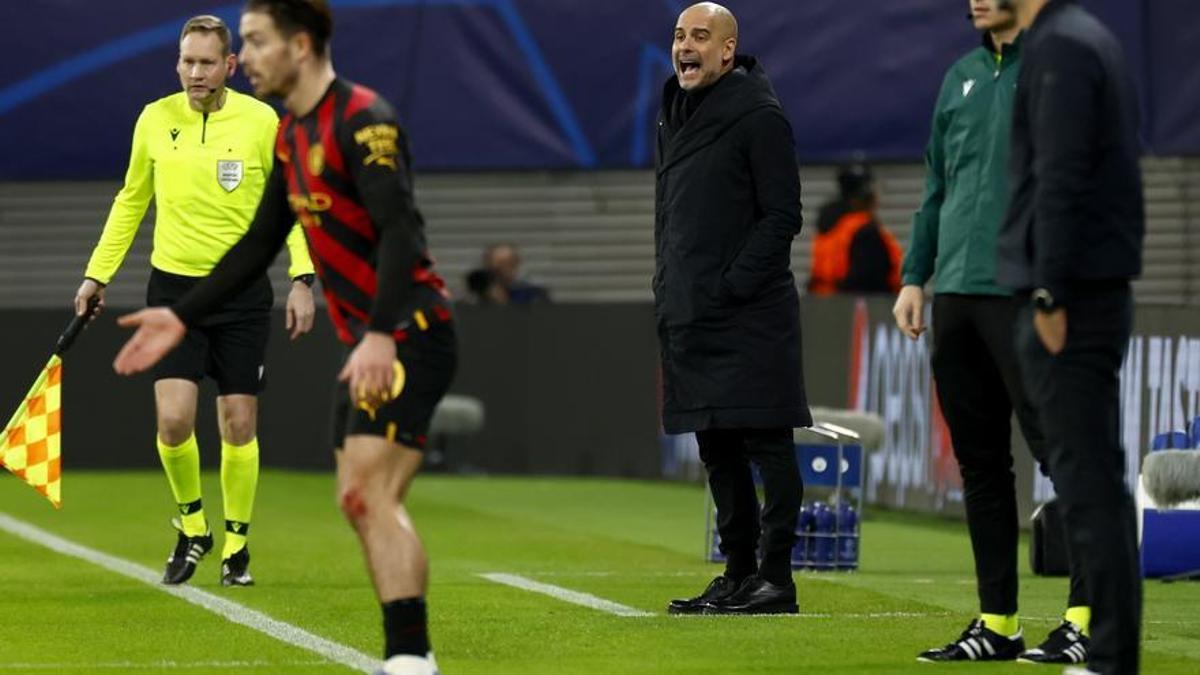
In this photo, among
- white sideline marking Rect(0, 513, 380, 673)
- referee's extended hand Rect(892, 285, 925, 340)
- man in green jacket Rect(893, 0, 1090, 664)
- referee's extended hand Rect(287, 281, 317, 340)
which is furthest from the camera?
referee's extended hand Rect(287, 281, 317, 340)

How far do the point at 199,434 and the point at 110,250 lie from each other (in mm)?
9450

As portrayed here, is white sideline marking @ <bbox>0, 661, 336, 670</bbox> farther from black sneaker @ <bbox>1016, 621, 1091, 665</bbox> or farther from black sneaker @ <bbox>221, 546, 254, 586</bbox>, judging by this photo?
black sneaker @ <bbox>221, 546, 254, 586</bbox>

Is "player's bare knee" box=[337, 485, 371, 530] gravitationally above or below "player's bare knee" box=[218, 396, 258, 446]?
above

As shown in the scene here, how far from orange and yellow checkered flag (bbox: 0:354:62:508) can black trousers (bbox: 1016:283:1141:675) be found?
511 centimetres

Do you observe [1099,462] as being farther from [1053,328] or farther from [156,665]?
[156,665]

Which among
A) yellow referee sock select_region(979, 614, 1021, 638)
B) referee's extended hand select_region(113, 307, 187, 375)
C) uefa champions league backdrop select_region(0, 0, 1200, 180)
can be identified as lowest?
yellow referee sock select_region(979, 614, 1021, 638)

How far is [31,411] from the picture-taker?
10797mm

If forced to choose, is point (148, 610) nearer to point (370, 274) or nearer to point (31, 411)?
point (31, 411)

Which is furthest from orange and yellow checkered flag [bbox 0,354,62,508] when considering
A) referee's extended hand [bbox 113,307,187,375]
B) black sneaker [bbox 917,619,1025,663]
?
black sneaker [bbox 917,619,1025,663]

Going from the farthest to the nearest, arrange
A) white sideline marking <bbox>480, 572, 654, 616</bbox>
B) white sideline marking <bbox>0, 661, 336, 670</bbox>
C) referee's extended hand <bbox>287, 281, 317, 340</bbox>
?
referee's extended hand <bbox>287, 281, 317, 340</bbox>, white sideline marking <bbox>480, 572, 654, 616</bbox>, white sideline marking <bbox>0, 661, 336, 670</bbox>

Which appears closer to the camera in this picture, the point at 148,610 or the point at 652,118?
the point at 148,610

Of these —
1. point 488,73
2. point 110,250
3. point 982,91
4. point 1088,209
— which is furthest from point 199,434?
point 1088,209

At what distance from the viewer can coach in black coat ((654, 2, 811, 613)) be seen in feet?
31.3

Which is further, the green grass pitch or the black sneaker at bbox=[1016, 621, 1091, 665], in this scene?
the green grass pitch
